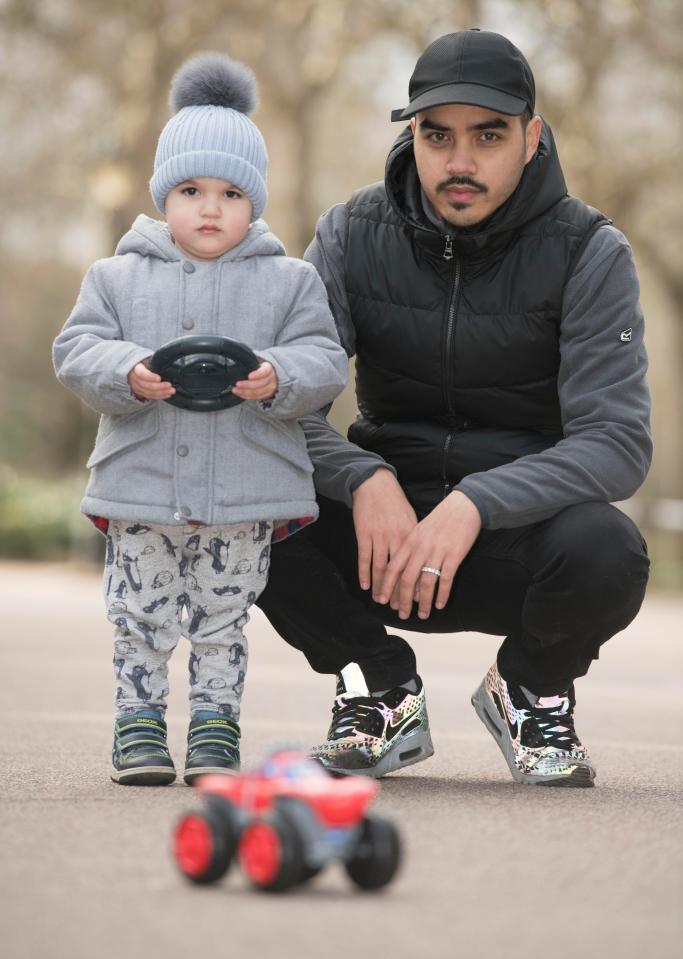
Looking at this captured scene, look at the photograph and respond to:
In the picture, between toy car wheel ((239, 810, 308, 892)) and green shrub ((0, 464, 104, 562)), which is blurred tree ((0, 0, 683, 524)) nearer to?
green shrub ((0, 464, 104, 562))

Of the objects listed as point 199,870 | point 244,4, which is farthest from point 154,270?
point 244,4

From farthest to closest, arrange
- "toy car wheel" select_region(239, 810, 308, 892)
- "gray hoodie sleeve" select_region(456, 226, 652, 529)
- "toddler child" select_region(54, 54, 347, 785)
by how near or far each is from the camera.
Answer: "gray hoodie sleeve" select_region(456, 226, 652, 529) → "toddler child" select_region(54, 54, 347, 785) → "toy car wheel" select_region(239, 810, 308, 892)

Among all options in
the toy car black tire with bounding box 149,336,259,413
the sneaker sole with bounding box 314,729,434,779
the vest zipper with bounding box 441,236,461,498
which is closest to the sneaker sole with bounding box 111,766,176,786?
the sneaker sole with bounding box 314,729,434,779

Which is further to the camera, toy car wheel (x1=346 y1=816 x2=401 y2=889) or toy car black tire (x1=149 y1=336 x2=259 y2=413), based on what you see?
toy car black tire (x1=149 y1=336 x2=259 y2=413)

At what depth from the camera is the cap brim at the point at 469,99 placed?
3.85 m

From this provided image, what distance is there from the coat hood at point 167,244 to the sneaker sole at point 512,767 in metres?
1.14

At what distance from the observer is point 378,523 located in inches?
149

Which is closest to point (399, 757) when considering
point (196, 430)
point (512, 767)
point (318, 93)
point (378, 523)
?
point (512, 767)

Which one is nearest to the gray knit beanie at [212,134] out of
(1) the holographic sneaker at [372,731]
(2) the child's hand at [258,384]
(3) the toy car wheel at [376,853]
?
(2) the child's hand at [258,384]

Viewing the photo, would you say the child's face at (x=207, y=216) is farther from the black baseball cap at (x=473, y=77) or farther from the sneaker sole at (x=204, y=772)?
the sneaker sole at (x=204, y=772)

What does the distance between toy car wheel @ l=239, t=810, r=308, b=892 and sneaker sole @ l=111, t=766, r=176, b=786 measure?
3.82ft

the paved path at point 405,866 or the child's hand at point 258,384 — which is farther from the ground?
the child's hand at point 258,384

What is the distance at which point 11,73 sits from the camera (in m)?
16.8

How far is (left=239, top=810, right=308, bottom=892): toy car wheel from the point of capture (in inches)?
90.1
